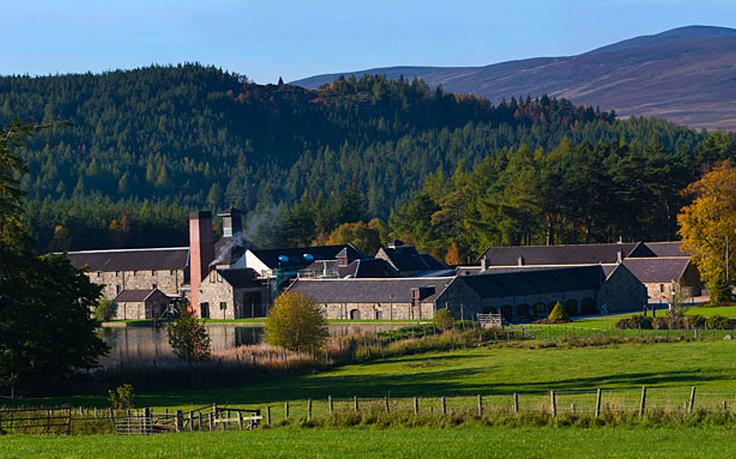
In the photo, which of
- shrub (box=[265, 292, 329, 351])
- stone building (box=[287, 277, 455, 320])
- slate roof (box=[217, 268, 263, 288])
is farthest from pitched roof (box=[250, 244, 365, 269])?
shrub (box=[265, 292, 329, 351])

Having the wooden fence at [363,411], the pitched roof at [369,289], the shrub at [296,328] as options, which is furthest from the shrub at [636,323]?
the wooden fence at [363,411]

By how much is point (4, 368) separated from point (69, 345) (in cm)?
295

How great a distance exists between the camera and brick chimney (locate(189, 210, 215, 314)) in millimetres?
88188

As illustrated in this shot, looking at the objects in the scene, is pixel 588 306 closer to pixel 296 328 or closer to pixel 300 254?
pixel 300 254

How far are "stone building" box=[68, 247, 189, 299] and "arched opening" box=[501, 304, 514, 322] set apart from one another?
31794 millimetres

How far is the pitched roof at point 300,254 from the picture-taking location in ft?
285

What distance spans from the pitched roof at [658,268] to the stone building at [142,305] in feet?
105

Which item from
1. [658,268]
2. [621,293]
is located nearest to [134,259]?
[621,293]

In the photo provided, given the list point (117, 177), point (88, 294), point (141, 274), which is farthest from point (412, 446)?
point (117, 177)

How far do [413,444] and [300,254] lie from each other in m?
66.4

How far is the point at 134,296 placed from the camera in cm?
9244

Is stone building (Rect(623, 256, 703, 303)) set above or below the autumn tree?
below

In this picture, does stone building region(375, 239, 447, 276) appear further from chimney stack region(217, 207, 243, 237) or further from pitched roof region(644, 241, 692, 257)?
pitched roof region(644, 241, 692, 257)

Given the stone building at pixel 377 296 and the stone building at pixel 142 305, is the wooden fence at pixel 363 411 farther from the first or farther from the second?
the stone building at pixel 142 305
